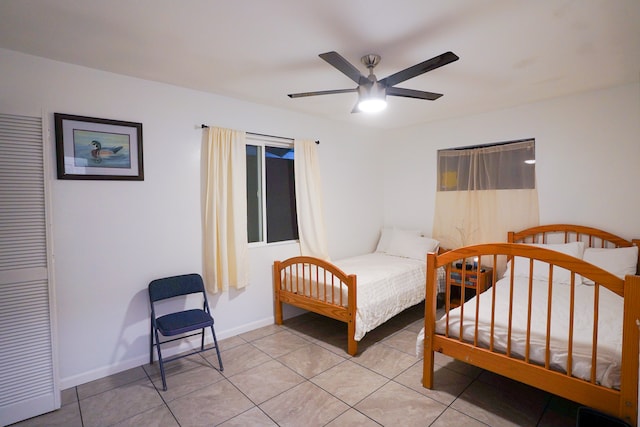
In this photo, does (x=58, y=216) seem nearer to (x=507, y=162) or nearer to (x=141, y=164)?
(x=141, y=164)

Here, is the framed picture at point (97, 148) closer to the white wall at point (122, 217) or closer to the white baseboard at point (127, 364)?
A: the white wall at point (122, 217)

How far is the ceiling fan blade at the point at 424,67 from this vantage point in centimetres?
171

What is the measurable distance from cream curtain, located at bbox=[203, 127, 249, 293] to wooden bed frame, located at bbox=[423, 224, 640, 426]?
182 centimetres

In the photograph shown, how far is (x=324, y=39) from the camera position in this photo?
2020mm

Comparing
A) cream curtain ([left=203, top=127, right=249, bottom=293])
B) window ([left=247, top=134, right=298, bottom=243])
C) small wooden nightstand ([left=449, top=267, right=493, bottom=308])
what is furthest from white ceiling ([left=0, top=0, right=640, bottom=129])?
small wooden nightstand ([left=449, top=267, right=493, bottom=308])

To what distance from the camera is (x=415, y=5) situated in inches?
66.2

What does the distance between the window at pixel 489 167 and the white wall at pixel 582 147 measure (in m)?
0.09

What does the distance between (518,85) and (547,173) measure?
1.10m

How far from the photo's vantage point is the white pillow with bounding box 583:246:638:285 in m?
2.76

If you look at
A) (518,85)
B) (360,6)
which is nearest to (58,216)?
(360,6)

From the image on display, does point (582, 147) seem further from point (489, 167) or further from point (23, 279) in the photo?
point (23, 279)

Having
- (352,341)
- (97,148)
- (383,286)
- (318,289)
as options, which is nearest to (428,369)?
(352,341)

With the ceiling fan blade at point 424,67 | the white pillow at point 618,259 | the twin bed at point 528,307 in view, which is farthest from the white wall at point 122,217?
the white pillow at point 618,259

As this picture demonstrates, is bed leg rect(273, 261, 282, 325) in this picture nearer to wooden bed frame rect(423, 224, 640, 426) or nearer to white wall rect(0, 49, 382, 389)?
white wall rect(0, 49, 382, 389)
